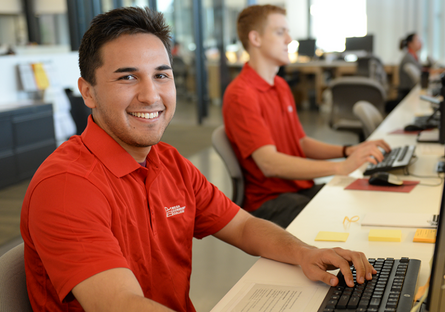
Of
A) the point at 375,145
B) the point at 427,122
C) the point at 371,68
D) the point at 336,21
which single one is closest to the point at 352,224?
the point at 375,145

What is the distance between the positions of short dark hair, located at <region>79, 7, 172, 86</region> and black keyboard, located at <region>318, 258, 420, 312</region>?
0.74 meters

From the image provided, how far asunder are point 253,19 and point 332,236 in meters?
1.47

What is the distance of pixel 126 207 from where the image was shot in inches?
40.0

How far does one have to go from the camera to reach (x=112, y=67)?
3.43 feet

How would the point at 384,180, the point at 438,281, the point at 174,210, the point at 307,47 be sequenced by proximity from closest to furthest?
the point at 438,281, the point at 174,210, the point at 384,180, the point at 307,47

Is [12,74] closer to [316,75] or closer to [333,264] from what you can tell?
[333,264]

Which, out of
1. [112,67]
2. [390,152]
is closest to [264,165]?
[390,152]

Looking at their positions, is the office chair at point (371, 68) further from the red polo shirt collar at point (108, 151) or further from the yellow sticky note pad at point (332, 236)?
the red polo shirt collar at point (108, 151)

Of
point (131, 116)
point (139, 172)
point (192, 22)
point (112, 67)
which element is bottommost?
point (139, 172)

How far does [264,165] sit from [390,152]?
610 mm

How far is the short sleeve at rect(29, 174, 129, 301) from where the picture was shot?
0.83 meters

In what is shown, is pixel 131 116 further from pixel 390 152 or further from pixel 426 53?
pixel 426 53


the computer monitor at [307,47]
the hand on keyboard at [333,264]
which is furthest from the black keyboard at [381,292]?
the computer monitor at [307,47]

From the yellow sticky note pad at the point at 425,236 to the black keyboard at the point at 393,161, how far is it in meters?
0.62
